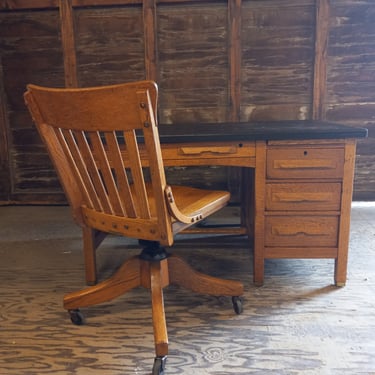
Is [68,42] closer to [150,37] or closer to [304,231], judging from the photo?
[150,37]

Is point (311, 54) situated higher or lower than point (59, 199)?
higher

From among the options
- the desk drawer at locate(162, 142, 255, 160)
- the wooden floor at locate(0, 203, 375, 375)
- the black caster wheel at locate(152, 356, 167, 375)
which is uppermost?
the desk drawer at locate(162, 142, 255, 160)

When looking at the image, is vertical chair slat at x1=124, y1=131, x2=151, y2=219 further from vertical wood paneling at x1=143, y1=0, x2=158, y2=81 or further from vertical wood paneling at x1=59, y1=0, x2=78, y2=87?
vertical wood paneling at x1=59, y1=0, x2=78, y2=87

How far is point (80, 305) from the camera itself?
1.36 m

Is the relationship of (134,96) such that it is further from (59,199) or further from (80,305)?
(59,199)

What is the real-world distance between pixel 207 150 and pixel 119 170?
509mm

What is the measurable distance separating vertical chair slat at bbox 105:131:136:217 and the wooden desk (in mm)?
401

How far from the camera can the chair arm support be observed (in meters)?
1.10

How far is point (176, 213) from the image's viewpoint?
1.13 metres

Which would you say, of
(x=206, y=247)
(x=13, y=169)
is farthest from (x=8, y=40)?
(x=206, y=247)

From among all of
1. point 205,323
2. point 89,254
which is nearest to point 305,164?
point 205,323

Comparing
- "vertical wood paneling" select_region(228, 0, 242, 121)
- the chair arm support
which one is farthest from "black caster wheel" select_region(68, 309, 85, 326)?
"vertical wood paneling" select_region(228, 0, 242, 121)

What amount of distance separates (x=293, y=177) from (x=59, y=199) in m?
2.08

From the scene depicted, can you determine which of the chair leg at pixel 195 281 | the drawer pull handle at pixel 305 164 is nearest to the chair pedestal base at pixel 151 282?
the chair leg at pixel 195 281
